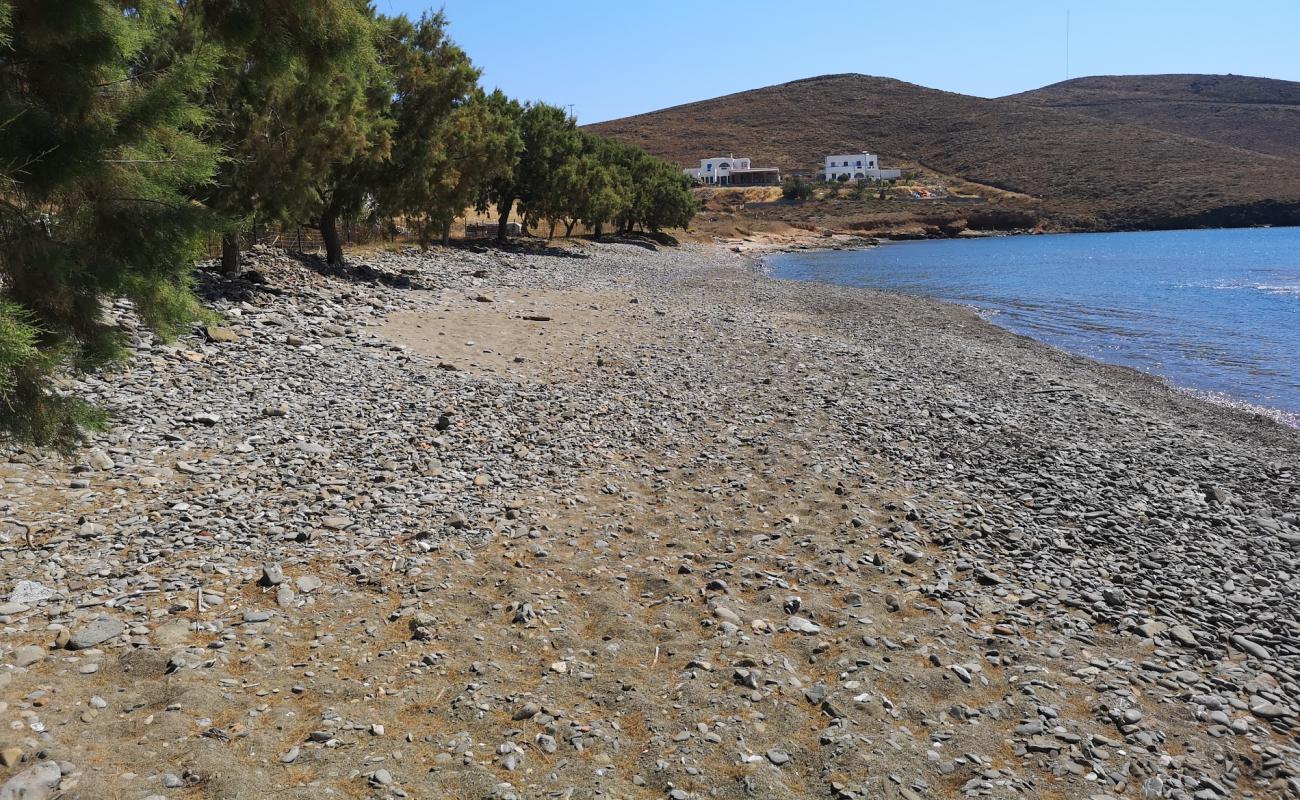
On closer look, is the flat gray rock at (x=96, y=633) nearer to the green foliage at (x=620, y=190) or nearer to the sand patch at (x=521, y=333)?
the sand patch at (x=521, y=333)

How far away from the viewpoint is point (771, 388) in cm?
1568

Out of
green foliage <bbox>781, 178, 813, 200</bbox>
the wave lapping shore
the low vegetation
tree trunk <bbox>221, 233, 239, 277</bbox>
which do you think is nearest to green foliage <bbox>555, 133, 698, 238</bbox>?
tree trunk <bbox>221, 233, 239, 277</bbox>

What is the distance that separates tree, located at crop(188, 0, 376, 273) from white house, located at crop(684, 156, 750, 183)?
13461cm

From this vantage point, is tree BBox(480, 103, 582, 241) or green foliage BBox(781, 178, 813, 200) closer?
tree BBox(480, 103, 582, 241)

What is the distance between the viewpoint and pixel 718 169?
6068 inches

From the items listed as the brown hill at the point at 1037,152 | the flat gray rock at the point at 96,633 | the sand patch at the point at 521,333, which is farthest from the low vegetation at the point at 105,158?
the brown hill at the point at 1037,152

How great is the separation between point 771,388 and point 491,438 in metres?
6.31

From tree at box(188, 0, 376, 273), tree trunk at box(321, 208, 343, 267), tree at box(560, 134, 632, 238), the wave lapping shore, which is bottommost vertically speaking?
the wave lapping shore

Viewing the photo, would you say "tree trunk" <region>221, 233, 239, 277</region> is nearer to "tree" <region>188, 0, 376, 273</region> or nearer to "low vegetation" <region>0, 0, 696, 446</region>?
"tree" <region>188, 0, 376, 273</region>

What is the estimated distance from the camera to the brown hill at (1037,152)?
4857 inches

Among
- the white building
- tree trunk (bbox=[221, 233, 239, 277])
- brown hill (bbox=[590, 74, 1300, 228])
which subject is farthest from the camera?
the white building

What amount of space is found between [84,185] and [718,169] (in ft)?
510

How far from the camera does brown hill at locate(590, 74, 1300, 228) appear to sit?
405ft

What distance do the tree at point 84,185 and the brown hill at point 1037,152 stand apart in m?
133
